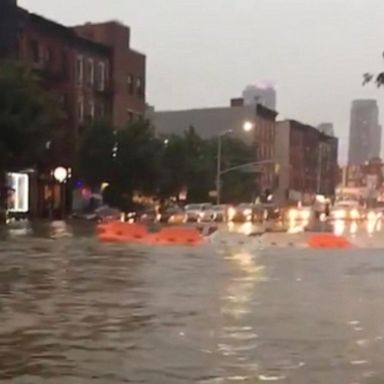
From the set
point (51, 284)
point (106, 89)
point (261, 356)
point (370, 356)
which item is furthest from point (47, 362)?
point (106, 89)

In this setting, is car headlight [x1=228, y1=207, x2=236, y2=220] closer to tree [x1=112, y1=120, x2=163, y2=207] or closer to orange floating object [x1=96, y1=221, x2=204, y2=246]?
tree [x1=112, y1=120, x2=163, y2=207]

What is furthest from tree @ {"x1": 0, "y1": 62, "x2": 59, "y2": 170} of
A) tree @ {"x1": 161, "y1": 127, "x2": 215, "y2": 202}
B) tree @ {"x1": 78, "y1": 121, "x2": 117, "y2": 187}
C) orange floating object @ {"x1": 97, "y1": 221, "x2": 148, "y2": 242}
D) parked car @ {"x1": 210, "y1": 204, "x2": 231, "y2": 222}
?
tree @ {"x1": 161, "y1": 127, "x2": 215, "y2": 202}

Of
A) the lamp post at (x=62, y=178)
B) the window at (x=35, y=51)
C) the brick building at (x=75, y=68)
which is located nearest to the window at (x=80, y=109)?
the brick building at (x=75, y=68)

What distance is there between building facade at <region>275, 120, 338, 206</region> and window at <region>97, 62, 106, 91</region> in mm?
55797

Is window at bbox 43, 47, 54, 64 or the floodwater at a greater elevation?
window at bbox 43, 47, 54, 64

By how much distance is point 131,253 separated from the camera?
29.5 meters

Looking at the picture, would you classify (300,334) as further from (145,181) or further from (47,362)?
(145,181)

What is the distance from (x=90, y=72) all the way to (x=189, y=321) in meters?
69.3

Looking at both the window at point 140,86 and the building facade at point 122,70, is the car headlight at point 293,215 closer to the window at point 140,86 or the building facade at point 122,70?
the building facade at point 122,70

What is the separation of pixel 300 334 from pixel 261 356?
1837 mm

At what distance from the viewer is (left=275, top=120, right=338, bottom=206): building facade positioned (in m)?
138

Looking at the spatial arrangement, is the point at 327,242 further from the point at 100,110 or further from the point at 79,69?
the point at 100,110

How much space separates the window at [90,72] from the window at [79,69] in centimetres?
118

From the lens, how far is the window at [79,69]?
79562 mm
